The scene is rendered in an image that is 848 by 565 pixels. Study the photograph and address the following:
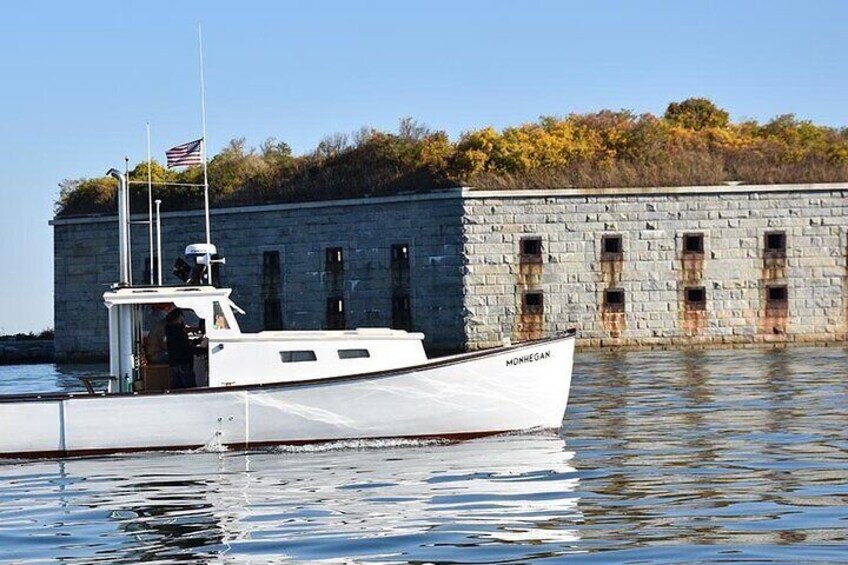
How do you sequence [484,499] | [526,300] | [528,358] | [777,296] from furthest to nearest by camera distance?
[777,296], [526,300], [528,358], [484,499]

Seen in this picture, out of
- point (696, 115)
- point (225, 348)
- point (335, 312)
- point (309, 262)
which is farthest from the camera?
point (696, 115)

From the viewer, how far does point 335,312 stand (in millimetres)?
43500

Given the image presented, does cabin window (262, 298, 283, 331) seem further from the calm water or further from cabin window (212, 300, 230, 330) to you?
cabin window (212, 300, 230, 330)

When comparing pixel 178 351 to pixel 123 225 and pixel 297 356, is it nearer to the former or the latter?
pixel 297 356

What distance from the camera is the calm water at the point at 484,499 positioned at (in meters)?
12.0

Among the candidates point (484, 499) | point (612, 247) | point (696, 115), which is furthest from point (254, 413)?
point (696, 115)

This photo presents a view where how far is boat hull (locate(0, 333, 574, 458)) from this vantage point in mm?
18969

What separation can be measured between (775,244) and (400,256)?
34.6 ft

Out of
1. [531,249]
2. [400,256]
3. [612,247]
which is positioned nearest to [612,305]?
[612,247]

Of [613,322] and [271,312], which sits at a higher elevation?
[271,312]

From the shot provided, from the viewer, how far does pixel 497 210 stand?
1655 inches

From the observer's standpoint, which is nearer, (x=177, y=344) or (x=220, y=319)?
(x=177, y=344)

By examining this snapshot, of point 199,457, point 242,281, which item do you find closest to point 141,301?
point 199,457

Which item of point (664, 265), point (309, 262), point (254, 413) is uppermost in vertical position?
point (309, 262)
